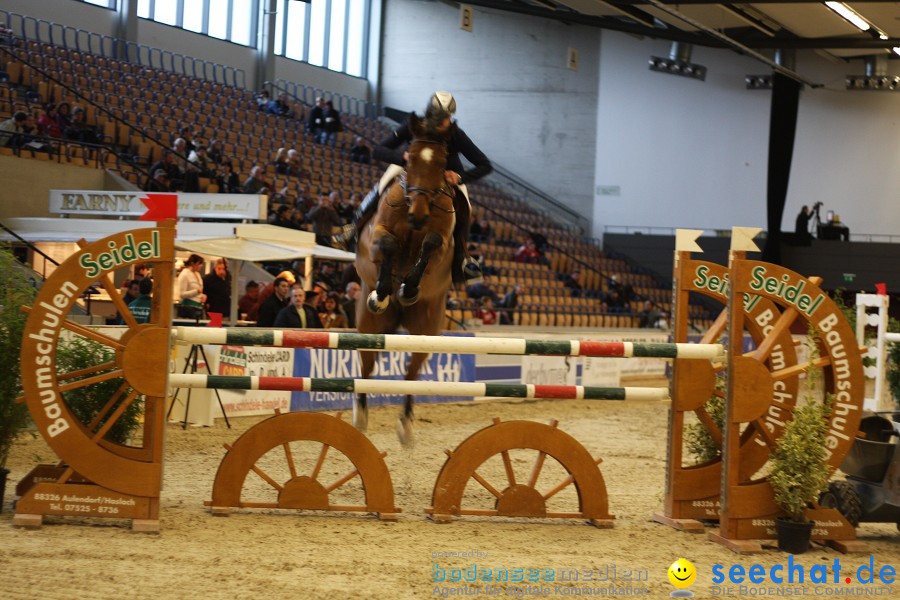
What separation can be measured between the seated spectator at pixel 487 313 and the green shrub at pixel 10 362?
433 inches

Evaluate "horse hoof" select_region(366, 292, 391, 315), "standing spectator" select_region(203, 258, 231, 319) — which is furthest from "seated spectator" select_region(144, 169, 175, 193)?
"horse hoof" select_region(366, 292, 391, 315)

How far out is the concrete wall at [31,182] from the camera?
1213 cm

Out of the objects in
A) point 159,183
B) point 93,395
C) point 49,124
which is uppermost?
point 49,124

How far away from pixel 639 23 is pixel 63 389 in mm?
18898

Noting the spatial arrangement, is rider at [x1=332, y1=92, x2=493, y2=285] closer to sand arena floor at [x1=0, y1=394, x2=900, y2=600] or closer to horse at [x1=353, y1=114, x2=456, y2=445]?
horse at [x1=353, y1=114, x2=456, y2=445]

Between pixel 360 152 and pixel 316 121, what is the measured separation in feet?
4.29

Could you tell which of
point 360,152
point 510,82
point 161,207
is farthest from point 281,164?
point 161,207

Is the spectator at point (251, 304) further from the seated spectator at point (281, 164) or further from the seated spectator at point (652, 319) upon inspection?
the seated spectator at point (652, 319)

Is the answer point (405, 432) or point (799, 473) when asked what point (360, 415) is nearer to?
point (405, 432)

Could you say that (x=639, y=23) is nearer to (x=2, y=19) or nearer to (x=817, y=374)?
(x=2, y=19)

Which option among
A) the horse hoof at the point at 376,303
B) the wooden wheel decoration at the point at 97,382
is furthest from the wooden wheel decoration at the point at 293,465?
the horse hoof at the point at 376,303

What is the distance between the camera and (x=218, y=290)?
423 inches

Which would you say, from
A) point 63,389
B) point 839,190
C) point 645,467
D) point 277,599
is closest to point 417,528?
point 277,599

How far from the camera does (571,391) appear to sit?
4629mm
